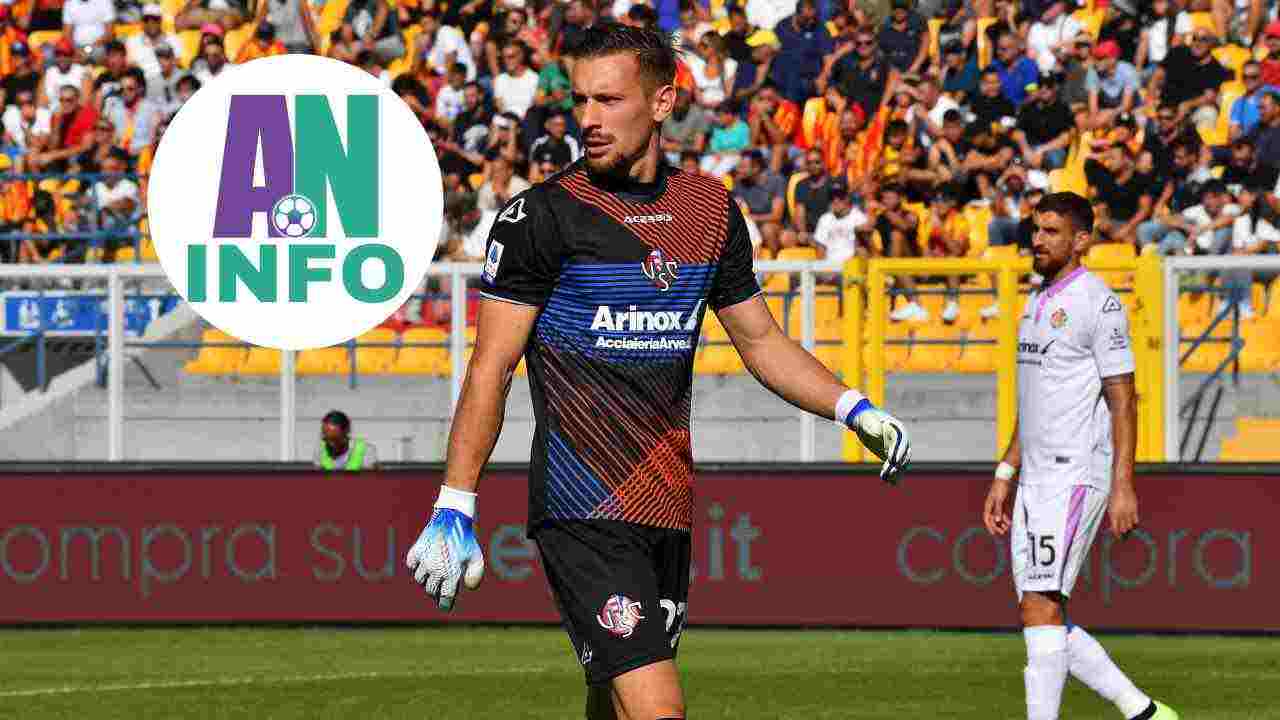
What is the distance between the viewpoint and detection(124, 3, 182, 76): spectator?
23594 millimetres

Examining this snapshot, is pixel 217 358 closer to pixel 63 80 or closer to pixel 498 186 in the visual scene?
pixel 498 186

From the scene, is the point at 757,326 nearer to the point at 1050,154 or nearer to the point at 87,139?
the point at 1050,154

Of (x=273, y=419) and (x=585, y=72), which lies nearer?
(x=585, y=72)

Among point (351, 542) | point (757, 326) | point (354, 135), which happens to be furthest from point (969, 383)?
point (757, 326)

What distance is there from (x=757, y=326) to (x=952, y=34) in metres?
15.5

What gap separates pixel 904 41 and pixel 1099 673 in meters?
12.3

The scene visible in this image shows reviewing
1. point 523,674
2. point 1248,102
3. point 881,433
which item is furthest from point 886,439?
point 1248,102

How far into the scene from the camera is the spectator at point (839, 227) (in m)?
18.5

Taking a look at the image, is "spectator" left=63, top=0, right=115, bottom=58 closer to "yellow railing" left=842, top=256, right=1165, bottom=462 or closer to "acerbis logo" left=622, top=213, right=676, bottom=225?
"yellow railing" left=842, top=256, right=1165, bottom=462

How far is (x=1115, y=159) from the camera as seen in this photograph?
18.2 meters

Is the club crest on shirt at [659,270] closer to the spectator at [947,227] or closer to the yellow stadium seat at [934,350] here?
the yellow stadium seat at [934,350]

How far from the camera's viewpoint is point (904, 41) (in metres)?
20.8

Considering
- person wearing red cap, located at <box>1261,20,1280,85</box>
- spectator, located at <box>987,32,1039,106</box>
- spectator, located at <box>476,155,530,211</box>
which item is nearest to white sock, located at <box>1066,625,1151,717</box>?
spectator, located at <box>476,155,530,211</box>

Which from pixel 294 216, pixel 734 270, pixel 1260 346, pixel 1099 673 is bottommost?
pixel 1099 673
